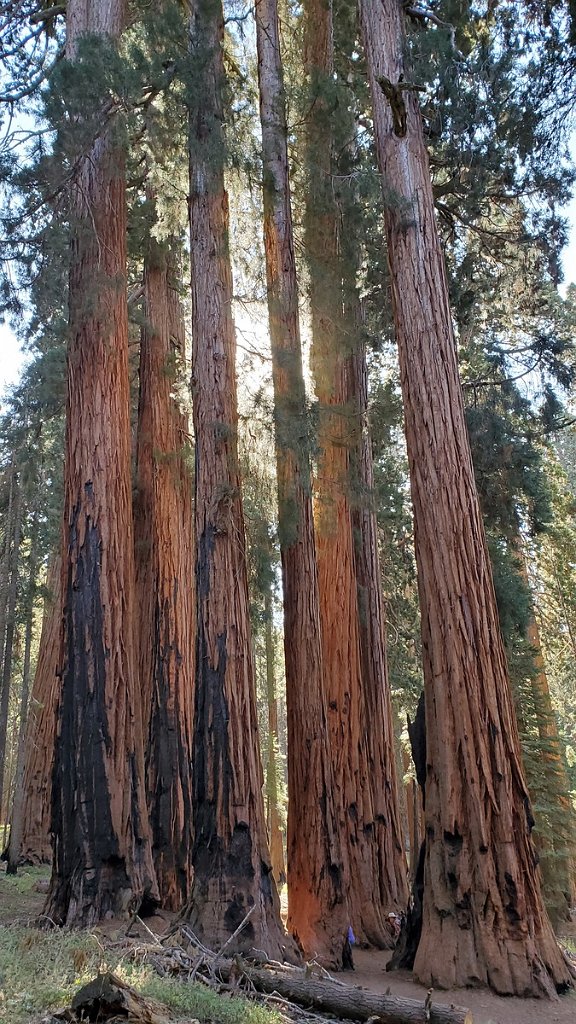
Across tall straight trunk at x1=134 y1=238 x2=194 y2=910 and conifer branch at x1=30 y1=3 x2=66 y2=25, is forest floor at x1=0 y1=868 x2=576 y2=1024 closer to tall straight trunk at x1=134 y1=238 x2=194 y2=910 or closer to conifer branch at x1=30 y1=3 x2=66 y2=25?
tall straight trunk at x1=134 y1=238 x2=194 y2=910

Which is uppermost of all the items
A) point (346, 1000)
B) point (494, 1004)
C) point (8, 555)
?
point (8, 555)

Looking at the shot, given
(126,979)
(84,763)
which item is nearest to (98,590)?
(84,763)

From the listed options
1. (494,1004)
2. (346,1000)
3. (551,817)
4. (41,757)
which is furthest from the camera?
(41,757)

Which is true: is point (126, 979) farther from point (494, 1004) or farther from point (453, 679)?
point (453, 679)

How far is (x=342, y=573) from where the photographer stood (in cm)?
1046

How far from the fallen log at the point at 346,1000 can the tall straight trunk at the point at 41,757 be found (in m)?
8.58

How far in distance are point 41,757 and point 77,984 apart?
10.8m

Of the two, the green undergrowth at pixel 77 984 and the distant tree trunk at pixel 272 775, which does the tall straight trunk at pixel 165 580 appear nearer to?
the green undergrowth at pixel 77 984

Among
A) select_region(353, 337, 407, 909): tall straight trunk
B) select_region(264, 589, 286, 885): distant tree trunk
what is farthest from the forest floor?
select_region(264, 589, 286, 885): distant tree trunk

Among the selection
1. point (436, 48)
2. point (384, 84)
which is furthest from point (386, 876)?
point (436, 48)

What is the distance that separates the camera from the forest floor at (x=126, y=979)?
361 cm

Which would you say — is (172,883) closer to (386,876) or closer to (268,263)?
(386,876)

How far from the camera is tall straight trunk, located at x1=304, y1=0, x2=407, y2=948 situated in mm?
9664

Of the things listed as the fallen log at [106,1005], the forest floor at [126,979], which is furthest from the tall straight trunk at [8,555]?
the fallen log at [106,1005]
